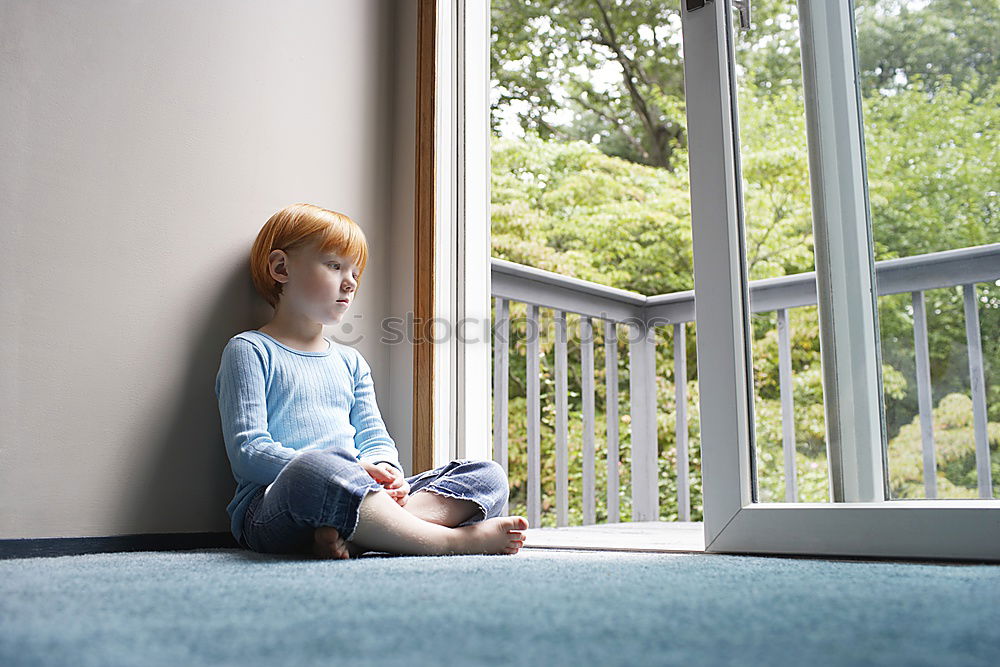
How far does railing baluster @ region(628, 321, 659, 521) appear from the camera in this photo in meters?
3.37

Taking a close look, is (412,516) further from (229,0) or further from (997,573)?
(229,0)

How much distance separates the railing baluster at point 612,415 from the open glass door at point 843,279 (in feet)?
4.99

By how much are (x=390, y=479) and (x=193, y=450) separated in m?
0.46

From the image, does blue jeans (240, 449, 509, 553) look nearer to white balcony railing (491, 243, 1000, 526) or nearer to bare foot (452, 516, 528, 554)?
bare foot (452, 516, 528, 554)

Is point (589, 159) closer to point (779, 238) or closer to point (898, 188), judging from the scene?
point (779, 238)

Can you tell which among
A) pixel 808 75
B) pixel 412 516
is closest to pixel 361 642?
pixel 412 516

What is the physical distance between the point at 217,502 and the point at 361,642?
1.19 m

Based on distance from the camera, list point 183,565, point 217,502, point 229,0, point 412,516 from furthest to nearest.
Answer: point 229,0 → point 217,502 → point 412,516 → point 183,565

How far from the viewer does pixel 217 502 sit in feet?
5.93

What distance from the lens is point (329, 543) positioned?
1.47 m

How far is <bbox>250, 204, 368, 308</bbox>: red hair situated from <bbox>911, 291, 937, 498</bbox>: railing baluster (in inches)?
41.7

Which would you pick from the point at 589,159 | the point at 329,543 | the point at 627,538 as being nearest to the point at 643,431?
the point at 627,538

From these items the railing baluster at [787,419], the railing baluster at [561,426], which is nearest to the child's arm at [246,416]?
the railing baluster at [787,419]

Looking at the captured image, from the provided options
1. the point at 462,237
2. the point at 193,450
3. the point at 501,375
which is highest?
the point at 462,237
